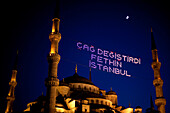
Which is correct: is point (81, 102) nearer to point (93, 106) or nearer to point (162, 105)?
point (93, 106)

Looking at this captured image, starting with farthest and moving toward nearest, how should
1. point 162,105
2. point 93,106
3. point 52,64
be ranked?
1. point 93,106
2. point 162,105
3. point 52,64

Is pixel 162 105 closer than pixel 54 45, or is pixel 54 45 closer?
pixel 54 45

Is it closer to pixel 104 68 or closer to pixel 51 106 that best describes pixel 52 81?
pixel 51 106

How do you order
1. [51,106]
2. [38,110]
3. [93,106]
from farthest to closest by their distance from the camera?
[93,106] → [38,110] → [51,106]

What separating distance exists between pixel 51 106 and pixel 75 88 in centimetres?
1798

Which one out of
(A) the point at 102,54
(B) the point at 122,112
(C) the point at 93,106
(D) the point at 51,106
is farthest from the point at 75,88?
(D) the point at 51,106

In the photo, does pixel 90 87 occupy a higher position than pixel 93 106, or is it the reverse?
pixel 90 87

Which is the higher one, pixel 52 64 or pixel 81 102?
pixel 52 64

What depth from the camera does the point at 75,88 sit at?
43.9 metres

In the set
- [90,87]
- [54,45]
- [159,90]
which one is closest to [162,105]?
[159,90]

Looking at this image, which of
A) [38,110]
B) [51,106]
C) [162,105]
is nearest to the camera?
[51,106]

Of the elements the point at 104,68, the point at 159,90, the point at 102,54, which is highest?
the point at 102,54

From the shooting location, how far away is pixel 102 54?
31.9 metres

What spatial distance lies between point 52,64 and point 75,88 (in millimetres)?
15867
